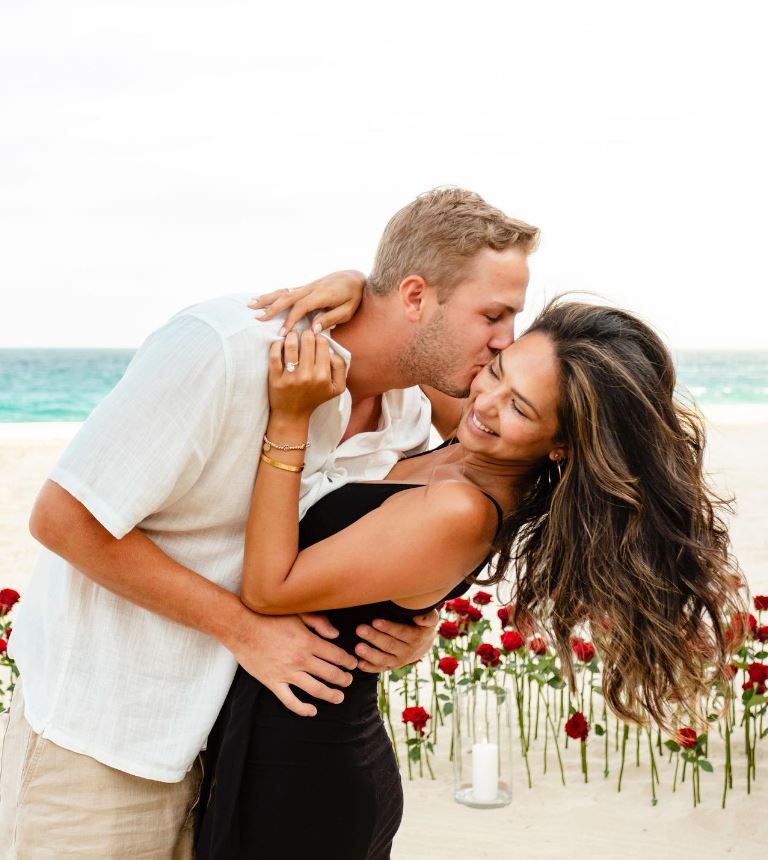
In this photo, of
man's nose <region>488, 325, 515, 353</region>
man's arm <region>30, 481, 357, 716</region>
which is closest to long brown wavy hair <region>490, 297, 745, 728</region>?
man's nose <region>488, 325, 515, 353</region>

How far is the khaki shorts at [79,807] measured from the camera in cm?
211

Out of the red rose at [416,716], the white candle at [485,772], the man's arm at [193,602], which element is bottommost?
the white candle at [485,772]

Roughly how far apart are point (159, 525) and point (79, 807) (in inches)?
23.4

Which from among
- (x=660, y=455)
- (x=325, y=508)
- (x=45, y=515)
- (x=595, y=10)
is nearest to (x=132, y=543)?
(x=45, y=515)

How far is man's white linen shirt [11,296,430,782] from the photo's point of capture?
6.40 ft

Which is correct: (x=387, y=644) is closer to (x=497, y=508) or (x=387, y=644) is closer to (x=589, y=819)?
(x=497, y=508)

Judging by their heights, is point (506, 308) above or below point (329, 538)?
above

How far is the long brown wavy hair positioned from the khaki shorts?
37.5 inches

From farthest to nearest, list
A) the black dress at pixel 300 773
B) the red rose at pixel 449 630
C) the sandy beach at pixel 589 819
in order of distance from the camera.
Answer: the red rose at pixel 449 630
the sandy beach at pixel 589 819
the black dress at pixel 300 773

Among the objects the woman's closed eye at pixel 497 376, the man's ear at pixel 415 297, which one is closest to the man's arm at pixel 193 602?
the woman's closed eye at pixel 497 376

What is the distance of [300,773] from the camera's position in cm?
220

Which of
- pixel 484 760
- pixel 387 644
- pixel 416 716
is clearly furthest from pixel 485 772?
pixel 387 644

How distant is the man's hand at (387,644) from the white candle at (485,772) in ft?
5.88

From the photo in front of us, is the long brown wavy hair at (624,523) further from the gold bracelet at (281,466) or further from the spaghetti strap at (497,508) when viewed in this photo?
the gold bracelet at (281,466)
